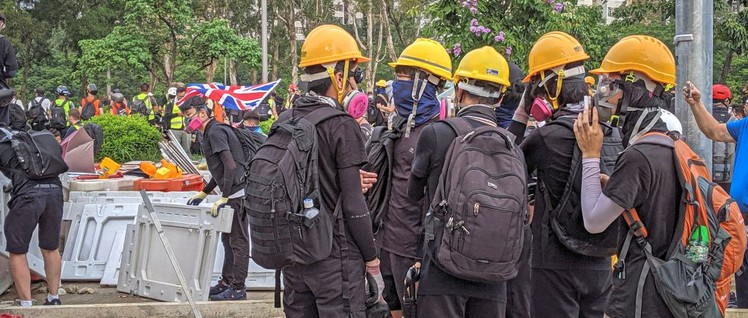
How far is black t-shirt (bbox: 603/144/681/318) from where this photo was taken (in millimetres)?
3912

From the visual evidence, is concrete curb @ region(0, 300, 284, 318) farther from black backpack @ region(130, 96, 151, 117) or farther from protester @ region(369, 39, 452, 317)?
black backpack @ region(130, 96, 151, 117)

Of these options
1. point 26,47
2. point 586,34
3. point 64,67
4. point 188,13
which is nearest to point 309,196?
point 586,34

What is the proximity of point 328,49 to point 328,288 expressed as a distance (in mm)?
1234

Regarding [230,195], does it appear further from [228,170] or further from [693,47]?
[693,47]

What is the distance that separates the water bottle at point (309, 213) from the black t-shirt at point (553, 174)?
1.28 m

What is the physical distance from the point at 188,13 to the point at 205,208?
23.8 m

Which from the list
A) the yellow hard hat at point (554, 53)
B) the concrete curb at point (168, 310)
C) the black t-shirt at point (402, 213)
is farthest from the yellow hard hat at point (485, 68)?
the concrete curb at point (168, 310)

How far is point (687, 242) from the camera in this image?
391cm

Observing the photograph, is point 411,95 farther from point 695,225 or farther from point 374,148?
point 695,225

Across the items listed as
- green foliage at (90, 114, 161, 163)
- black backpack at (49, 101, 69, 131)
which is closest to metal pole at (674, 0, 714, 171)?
green foliage at (90, 114, 161, 163)

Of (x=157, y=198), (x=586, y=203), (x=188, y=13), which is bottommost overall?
(x=157, y=198)

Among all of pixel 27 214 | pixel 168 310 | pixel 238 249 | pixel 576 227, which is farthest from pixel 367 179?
pixel 27 214

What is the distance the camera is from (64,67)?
172 feet

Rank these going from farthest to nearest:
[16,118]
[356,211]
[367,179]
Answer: [16,118] → [367,179] → [356,211]
